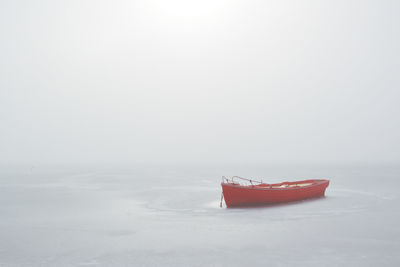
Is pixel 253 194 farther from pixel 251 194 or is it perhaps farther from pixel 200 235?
pixel 200 235

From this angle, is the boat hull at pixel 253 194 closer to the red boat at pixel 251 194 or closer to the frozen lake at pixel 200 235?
the red boat at pixel 251 194

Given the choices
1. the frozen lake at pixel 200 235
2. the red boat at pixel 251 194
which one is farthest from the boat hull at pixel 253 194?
the frozen lake at pixel 200 235

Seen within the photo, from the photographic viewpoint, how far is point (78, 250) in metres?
17.1

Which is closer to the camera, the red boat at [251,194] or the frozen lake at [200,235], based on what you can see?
the frozen lake at [200,235]

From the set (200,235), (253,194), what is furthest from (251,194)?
(200,235)

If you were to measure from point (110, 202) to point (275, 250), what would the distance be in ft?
74.0

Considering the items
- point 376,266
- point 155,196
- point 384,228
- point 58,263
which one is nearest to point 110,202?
point 155,196

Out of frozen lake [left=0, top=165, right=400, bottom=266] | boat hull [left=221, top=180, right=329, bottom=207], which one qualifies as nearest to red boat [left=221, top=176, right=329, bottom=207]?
boat hull [left=221, top=180, right=329, bottom=207]

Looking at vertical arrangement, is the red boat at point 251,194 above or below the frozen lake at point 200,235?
above

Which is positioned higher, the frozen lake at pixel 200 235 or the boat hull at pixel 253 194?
the boat hull at pixel 253 194

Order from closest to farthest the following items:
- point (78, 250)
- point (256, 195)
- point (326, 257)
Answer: point (326, 257) < point (78, 250) < point (256, 195)

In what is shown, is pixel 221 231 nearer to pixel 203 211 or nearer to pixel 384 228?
pixel 203 211

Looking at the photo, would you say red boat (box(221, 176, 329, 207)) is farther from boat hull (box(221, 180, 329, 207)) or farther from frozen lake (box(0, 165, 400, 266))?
frozen lake (box(0, 165, 400, 266))

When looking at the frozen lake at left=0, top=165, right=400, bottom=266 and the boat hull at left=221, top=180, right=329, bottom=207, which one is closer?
the frozen lake at left=0, top=165, right=400, bottom=266
